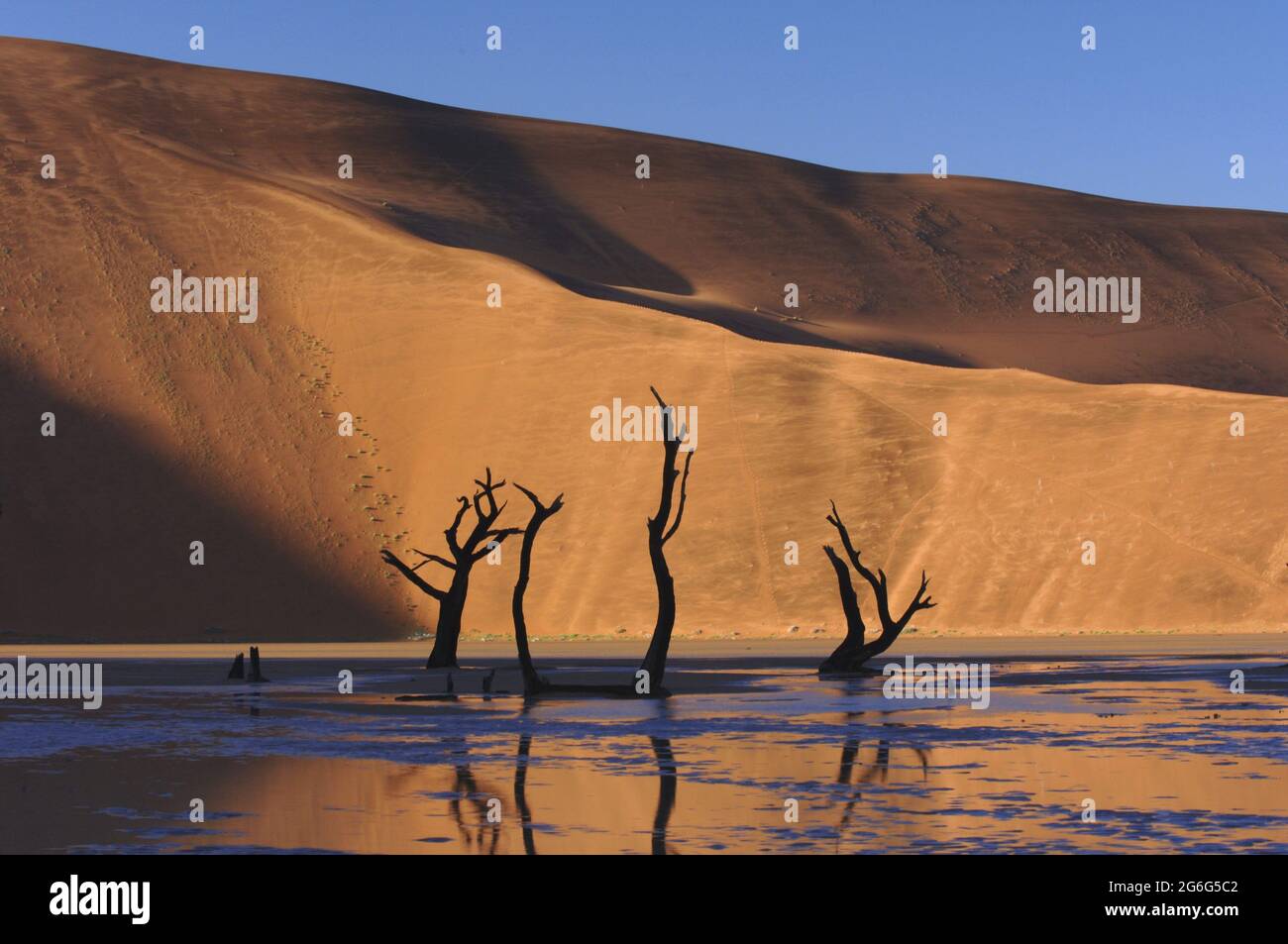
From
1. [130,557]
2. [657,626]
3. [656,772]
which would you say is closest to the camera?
[656,772]

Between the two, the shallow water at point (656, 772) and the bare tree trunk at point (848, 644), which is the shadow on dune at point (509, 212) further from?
the shallow water at point (656, 772)

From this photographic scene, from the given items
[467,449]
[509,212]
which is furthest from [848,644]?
[509,212]

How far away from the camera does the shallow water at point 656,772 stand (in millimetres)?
16797

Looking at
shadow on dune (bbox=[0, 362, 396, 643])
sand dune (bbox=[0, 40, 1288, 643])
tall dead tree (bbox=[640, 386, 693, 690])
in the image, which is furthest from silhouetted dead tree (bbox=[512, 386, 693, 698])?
shadow on dune (bbox=[0, 362, 396, 643])

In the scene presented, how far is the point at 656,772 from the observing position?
22250 millimetres

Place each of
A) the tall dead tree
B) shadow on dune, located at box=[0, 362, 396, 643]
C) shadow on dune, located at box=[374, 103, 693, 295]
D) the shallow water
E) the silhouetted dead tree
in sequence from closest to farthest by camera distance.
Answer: the shallow water, the silhouetted dead tree, the tall dead tree, shadow on dune, located at box=[0, 362, 396, 643], shadow on dune, located at box=[374, 103, 693, 295]

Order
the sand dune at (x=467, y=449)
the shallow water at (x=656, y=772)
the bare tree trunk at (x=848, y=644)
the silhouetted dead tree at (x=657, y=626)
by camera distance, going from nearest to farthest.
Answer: the shallow water at (x=656, y=772)
the silhouetted dead tree at (x=657, y=626)
the bare tree trunk at (x=848, y=644)
the sand dune at (x=467, y=449)

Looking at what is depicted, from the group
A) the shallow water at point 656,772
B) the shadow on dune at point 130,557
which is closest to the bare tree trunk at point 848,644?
the shallow water at point 656,772

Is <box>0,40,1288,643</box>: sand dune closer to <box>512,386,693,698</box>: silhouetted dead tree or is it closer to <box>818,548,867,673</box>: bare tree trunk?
<box>818,548,867,673</box>: bare tree trunk

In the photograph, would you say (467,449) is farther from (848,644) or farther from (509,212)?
(509,212)

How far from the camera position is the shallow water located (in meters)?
16.8

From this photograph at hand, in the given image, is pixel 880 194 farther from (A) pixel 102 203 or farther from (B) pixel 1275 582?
(B) pixel 1275 582
